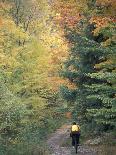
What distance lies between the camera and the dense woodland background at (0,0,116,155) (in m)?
19.4

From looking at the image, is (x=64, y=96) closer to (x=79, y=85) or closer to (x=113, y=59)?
(x=79, y=85)

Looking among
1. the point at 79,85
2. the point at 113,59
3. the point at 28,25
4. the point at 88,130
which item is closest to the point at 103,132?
the point at 88,130

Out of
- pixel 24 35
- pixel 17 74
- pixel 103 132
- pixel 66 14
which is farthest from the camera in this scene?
pixel 24 35

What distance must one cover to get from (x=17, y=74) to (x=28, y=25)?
8648 mm

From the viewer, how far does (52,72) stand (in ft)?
121

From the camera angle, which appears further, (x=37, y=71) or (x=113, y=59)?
(x=37, y=71)

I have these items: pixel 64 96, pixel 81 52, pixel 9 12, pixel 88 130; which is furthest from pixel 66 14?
pixel 9 12

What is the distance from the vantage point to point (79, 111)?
2475 centimetres

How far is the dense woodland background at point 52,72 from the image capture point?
19.4 meters

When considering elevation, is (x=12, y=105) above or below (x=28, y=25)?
below

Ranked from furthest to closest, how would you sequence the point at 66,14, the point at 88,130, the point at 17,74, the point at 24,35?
the point at 24,35 < the point at 17,74 < the point at 66,14 < the point at 88,130

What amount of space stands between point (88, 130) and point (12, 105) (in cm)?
591

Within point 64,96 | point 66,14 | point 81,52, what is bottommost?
point 64,96

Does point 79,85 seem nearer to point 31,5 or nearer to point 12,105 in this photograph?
point 12,105
